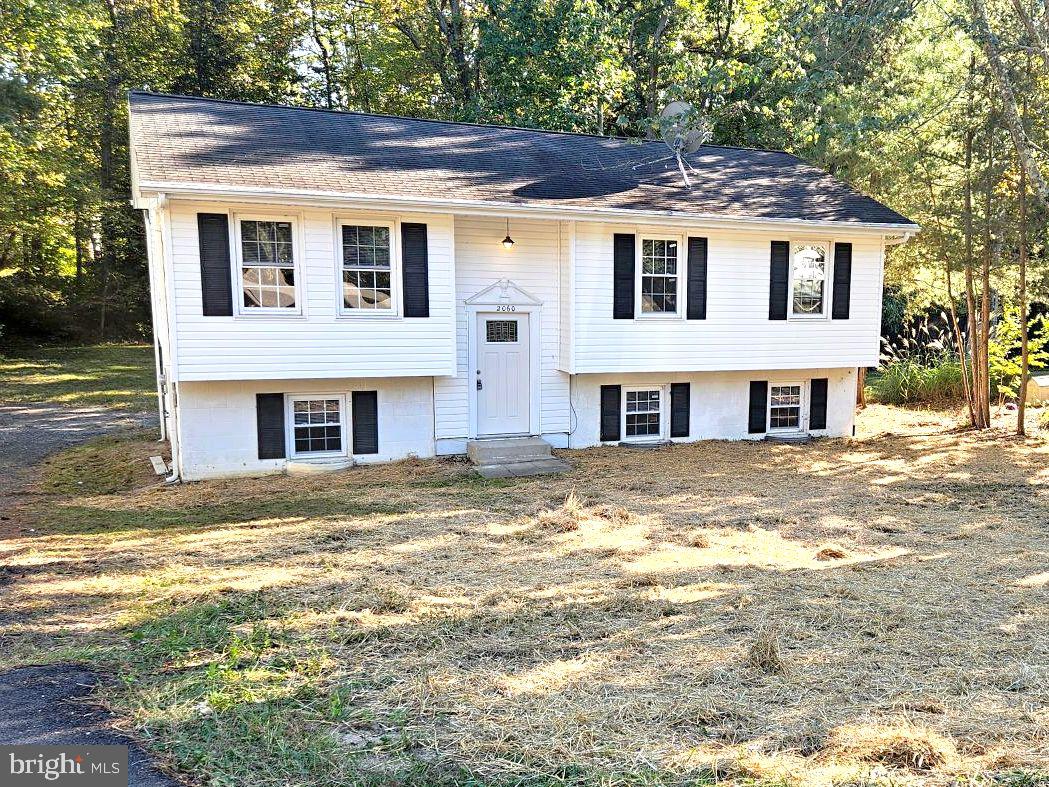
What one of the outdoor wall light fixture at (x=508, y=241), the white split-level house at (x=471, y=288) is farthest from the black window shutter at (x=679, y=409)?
the outdoor wall light fixture at (x=508, y=241)

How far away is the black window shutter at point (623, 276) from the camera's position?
11.1 meters

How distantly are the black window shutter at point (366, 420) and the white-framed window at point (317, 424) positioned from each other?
6.8 inches

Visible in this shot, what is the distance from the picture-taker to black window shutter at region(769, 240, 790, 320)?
11859 millimetres

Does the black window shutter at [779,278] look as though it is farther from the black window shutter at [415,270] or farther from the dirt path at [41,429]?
the dirt path at [41,429]

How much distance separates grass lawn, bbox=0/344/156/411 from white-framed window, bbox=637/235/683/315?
11.3m

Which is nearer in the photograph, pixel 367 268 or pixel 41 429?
pixel 367 268

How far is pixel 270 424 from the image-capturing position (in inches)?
393

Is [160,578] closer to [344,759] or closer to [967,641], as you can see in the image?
[344,759]

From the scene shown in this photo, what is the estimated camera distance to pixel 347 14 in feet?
89.0

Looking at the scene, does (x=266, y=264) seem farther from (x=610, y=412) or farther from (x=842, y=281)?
(x=842, y=281)

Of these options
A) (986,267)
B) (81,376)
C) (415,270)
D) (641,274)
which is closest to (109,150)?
(81,376)

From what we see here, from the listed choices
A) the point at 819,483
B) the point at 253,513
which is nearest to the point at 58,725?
the point at 253,513

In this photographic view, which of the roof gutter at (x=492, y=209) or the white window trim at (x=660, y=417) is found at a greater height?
the roof gutter at (x=492, y=209)

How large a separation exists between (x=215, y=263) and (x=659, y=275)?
21.1 feet
